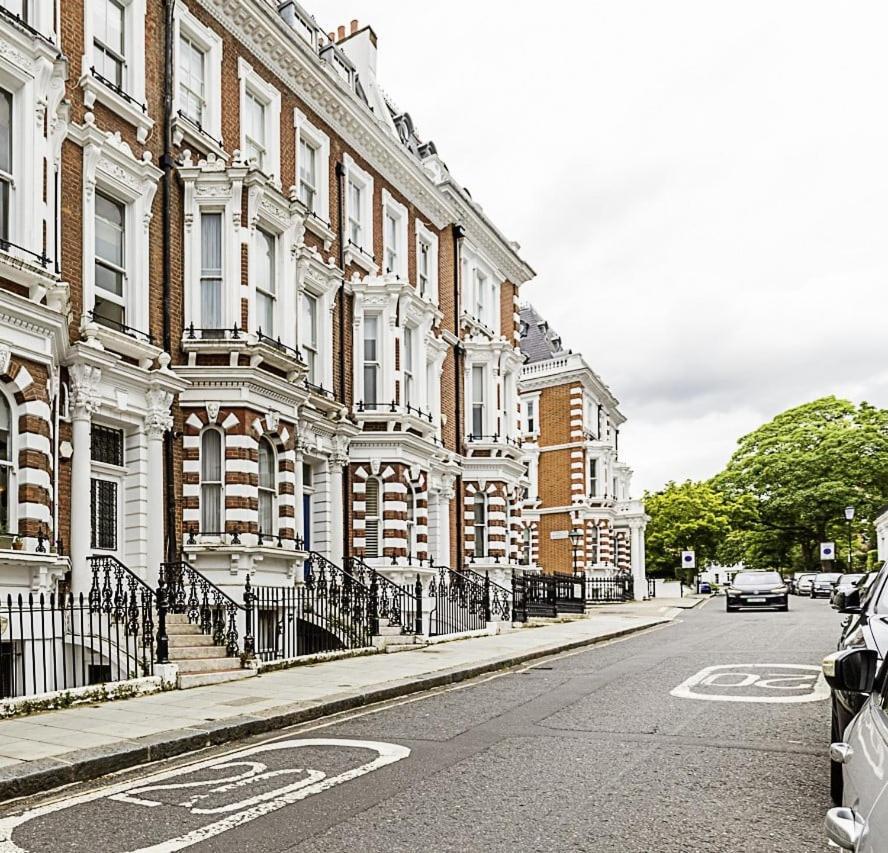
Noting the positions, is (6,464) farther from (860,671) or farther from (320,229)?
(320,229)

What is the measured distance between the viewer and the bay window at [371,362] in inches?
955

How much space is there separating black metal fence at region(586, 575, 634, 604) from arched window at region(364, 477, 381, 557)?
22.0m

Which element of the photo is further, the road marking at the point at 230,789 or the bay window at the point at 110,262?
the bay window at the point at 110,262

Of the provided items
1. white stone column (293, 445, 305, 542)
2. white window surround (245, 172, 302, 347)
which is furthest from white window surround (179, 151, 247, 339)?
white stone column (293, 445, 305, 542)

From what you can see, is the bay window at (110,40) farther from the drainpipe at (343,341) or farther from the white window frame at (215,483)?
the drainpipe at (343,341)

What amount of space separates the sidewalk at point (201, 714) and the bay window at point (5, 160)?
19.9 ft

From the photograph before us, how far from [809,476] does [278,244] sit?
5443cm

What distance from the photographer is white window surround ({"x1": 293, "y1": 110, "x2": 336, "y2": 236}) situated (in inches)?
861

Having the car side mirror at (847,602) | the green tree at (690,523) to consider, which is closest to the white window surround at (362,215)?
the car side mirror at (847,602)

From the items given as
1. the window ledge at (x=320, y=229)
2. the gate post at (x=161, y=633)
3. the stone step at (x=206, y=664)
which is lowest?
the stone step at (x=206, y=664)

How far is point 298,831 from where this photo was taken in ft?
20.5

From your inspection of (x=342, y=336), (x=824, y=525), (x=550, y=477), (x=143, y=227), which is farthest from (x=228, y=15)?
(x=824, y=525)

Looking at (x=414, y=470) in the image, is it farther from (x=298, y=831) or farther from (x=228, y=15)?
(x=298, y=831)

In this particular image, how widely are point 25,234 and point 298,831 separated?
30.6 ft
